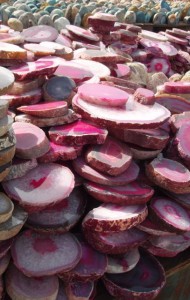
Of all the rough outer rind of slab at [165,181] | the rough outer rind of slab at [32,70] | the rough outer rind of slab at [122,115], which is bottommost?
the rough outer rind of slab at [165,181]

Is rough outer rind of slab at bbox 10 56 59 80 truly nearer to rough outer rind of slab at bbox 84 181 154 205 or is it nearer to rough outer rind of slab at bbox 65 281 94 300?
rough outer rind of slab at bbox 84 181 154 205

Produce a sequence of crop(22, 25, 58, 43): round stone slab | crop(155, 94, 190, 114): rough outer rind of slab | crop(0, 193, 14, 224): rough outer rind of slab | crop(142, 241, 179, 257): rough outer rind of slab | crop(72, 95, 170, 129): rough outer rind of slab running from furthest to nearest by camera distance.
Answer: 1. crop(22, 25, 58, 43): round stone slab
2. crop(155, 94, 190, 114): rough outer rind of slab
3. crop(142, 241, 179, 257): rough outer rind of slab
4. crop(72, 95, 170, 129): rough outer rind of slab
5. crop(0, 193, 14, 224): rough outer rind of slab

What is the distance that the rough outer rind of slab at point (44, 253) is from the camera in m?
1.00

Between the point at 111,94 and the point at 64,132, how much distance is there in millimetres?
220

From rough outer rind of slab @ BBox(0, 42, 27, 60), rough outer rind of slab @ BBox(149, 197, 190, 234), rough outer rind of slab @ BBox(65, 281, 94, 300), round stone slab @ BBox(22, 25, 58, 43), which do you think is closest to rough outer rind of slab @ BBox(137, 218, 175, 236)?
rough outer rind of slab @ BBox(149, 197, 190, 234)

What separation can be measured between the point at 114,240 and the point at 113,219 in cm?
10

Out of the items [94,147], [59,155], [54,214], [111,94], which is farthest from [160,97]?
[54,214]

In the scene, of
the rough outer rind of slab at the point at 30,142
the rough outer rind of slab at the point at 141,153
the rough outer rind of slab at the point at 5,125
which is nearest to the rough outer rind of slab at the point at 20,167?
the rough outer rind of slab at the point at 30,142

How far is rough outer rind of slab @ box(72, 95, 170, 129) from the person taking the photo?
1153mm

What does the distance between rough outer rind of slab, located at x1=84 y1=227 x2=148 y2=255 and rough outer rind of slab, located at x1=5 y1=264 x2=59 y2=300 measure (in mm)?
150

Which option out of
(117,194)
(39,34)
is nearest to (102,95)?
(117,194)

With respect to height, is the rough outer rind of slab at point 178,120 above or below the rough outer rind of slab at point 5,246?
above

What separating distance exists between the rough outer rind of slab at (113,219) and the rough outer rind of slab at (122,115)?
0.24m

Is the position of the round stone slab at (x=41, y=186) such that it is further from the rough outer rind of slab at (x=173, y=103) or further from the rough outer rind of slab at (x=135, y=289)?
the rough outer rind of slab at (x=173, y=103)
